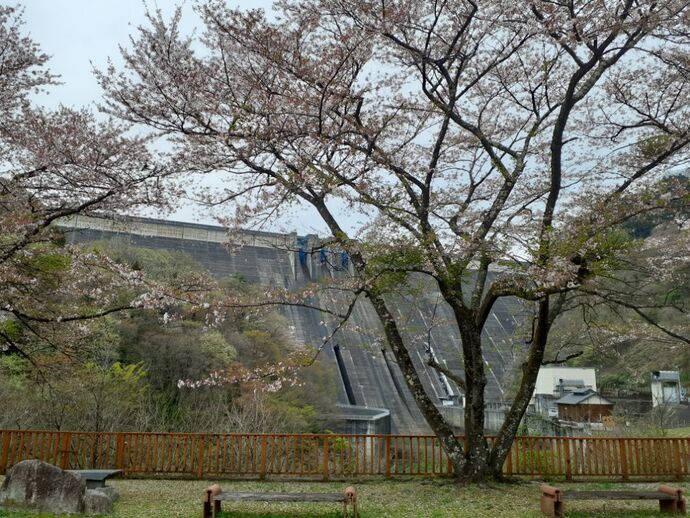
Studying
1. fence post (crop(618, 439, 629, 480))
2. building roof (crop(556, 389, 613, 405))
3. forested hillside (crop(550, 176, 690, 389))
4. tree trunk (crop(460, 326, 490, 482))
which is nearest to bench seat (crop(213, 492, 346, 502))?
tree trunk (crop(460, 326, 490, 482))

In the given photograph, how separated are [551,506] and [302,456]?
4.01 meters

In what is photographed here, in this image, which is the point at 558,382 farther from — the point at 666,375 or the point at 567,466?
the point at 567,466

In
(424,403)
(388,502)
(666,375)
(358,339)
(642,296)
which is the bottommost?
(388,502)

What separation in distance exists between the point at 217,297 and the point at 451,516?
161 inches

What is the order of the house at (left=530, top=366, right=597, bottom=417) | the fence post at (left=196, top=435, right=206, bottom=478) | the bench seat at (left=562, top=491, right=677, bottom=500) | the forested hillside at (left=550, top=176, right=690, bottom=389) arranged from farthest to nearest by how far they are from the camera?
the house at (left=530, top=366, right=597, bottom=417) < the fence post at (left=196, top=435, right=206, bottom=478) < the forested hillside at (left=550, top=176, right=690, bottom=389) < the bench seat at (left=562, top=491, right=677, bottom=500)

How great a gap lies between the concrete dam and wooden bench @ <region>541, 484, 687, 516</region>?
11513 mm

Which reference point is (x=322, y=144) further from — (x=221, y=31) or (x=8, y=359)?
(x=8, y=359)

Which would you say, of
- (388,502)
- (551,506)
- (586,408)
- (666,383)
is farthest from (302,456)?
(666,383)

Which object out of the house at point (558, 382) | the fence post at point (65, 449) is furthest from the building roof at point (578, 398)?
the fence post at point (65, 449)

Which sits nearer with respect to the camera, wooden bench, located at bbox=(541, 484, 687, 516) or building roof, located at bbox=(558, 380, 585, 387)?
wooden bench, located at bbox=(541, 484, 687, 516)

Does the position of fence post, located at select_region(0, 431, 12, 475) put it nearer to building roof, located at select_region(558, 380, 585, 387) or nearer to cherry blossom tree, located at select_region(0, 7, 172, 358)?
cherry blossom tree, located at select_region(0, 7, 172, 358)

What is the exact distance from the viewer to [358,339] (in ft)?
102

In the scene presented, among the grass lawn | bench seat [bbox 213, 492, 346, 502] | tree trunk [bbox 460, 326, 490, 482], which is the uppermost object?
tree trunk [bbox 460, 326, 490, 482]

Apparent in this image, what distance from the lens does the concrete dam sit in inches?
939
